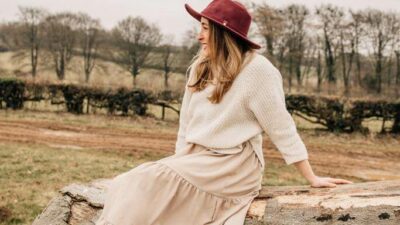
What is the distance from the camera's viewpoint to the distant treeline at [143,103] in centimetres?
1912

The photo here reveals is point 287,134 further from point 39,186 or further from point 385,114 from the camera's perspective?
point 385,114

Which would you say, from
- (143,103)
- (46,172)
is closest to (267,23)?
(143,103)

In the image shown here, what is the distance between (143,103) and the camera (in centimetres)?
2044

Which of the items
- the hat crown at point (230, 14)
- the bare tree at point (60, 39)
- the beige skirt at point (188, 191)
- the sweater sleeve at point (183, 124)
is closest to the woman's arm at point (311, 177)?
the beige skirt at point (188, 191)

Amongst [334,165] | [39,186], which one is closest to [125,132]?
[334,165]

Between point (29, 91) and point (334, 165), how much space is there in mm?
13983

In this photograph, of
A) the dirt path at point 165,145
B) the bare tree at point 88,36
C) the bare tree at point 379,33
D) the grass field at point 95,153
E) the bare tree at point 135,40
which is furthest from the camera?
the bare tree at point 88,36

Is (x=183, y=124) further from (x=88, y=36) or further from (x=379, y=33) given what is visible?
(x=88, y=36)

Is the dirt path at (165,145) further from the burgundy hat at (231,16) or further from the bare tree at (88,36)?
the bare tree at (88,36)

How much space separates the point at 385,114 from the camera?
1933cm

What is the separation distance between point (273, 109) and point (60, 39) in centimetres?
4793

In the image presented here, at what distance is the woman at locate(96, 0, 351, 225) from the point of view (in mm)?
2723

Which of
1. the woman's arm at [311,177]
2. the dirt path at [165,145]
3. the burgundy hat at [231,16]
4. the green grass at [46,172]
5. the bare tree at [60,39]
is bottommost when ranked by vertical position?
the dirt path at [165,145]

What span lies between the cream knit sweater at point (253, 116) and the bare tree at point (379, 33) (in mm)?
39730
